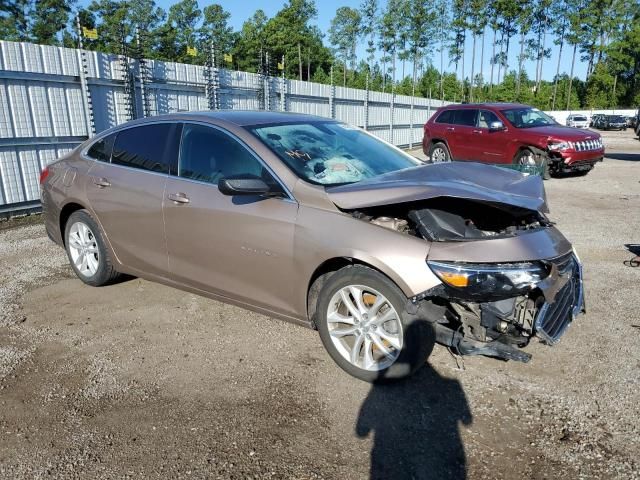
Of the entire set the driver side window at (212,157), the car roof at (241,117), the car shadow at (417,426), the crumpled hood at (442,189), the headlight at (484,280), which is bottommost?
the car shadow at (417,426)

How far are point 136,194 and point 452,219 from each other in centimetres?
260

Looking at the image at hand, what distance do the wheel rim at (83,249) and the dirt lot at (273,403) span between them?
1.37 ft

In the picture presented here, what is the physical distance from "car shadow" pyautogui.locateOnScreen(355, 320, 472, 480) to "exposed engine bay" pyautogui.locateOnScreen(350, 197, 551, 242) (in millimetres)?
Answer: 949

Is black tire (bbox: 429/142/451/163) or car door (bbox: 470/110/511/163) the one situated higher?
car door (bbox: 470/110/511/163)

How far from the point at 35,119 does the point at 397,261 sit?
26.0 feet

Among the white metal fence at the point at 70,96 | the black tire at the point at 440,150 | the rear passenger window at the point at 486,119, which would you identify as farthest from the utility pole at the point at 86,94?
the rear passenger window at the point at 486,119

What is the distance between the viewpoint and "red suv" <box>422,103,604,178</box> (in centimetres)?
1148

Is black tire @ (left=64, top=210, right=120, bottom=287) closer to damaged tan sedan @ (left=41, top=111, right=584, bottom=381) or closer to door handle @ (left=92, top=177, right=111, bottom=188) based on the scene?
damaged tan sedan @ (left=41, top=111, right=584, bottom=381)

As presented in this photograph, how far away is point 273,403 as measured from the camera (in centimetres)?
295

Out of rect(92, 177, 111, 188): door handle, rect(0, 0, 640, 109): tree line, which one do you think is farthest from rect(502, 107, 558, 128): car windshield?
rect(0, 0, 640, 109): tree line

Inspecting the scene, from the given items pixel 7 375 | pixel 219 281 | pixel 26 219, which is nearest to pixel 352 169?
pixel 219 281

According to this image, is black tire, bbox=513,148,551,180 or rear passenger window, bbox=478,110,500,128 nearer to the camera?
black tire, bbox=513,148,551,180

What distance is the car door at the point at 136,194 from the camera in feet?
13.3

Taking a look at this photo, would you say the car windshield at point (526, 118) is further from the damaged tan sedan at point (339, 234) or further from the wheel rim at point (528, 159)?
the damaged tan sedan at point (339, 234)
